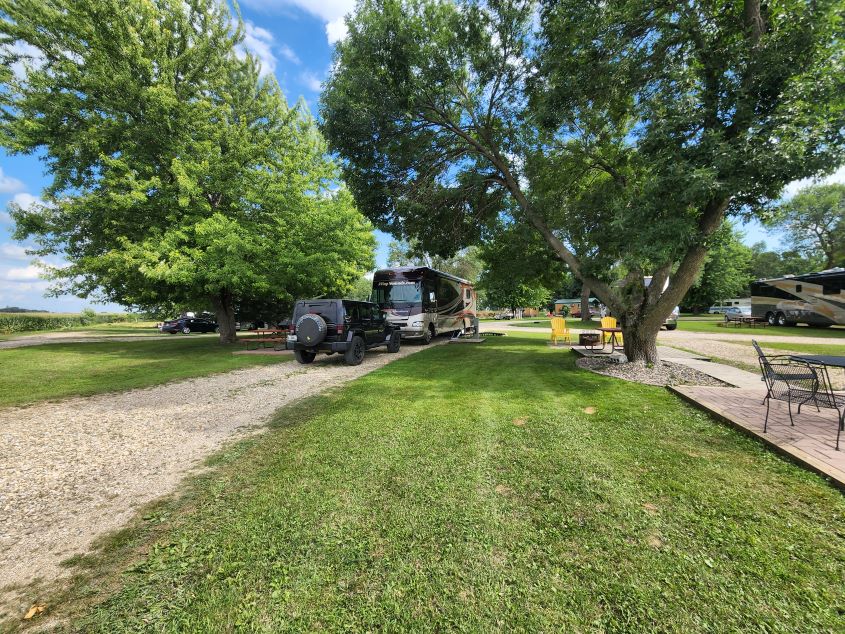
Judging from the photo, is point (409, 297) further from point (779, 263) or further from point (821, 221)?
point (779, 263)

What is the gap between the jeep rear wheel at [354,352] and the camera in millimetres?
10492

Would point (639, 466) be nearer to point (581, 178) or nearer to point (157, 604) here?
point (157, 604)

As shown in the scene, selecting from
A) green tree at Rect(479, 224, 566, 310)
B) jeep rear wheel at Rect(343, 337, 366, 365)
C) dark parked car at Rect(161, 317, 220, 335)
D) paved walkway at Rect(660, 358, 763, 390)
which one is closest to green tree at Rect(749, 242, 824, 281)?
green tree at Rect(479, 224, 566, 310)

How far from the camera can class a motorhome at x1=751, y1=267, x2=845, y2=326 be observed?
736 inches

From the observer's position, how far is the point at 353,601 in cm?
201

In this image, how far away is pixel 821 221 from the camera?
1623 inches

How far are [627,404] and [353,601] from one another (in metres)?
5.29

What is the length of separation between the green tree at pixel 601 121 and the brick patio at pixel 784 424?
2487 millimetres

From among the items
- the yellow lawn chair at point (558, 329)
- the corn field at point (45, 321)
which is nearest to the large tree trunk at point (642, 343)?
the yellow lawn chair at point (558, 329)

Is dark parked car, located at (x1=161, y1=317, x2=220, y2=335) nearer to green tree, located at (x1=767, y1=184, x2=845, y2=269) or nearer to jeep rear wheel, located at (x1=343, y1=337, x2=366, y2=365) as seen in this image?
jeep rear wheel, located at (x1=343, y1=337, x2=366, y2=365)

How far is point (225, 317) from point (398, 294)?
10561 millimetres

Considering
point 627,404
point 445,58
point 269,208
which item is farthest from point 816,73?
point 269,208

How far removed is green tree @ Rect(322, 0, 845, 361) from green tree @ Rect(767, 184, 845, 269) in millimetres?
45545

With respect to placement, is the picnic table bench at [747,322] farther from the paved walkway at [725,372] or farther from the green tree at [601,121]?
the green tree at [601,121]
